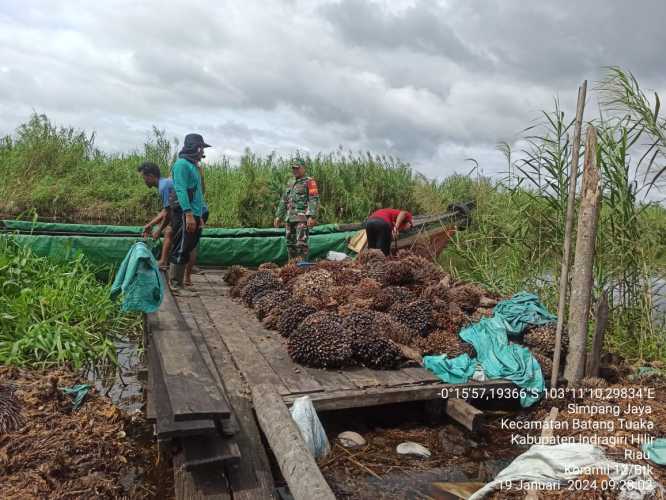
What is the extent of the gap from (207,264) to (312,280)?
287 centimetres

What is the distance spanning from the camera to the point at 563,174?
4645 mm

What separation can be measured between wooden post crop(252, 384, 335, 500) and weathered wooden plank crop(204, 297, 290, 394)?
1.08ft

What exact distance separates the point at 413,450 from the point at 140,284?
89.9 inches

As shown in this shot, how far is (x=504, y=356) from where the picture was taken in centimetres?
434

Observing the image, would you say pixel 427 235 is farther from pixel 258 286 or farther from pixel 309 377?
pixel 309 377

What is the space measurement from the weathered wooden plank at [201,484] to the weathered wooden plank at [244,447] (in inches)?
1.8

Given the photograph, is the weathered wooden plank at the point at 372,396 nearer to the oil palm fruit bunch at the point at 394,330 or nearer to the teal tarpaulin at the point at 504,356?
the teal tarpaulin at the point at 504,356

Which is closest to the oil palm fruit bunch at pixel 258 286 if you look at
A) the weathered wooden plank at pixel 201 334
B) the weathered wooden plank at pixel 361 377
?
the weathered wooden plank at pixel 201 334

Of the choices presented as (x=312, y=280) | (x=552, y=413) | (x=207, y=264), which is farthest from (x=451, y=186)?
(x=552, y=413)

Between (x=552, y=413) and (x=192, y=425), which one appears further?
(x=552, y=413)

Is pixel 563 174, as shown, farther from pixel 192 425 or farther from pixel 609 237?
pixel 192 425

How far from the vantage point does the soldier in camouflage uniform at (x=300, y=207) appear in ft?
24.2

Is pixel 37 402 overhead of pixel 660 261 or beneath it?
beneath

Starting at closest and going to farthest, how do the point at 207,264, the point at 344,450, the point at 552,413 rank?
the point at 344,450 → the point at 552,413 → the point at 207,264
